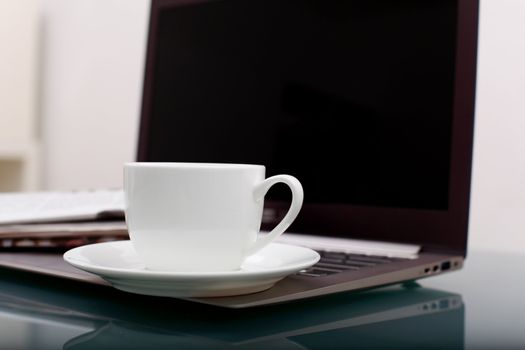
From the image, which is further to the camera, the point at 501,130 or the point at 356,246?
the point at 501,130

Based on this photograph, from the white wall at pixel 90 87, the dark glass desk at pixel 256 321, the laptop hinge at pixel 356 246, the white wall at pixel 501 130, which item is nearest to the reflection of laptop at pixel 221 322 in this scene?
the dark glass desk at pixel 256 321

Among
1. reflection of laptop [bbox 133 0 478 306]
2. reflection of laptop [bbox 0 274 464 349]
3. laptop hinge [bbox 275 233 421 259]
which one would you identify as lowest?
reflection of laptop [bbox 0 274 464 349]

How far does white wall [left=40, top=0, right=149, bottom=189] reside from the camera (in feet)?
4.76

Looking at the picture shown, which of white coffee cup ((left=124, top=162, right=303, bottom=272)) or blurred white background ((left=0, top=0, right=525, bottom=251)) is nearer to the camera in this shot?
white coffee cup ((left=124, top=162, right=303, bottom=272))

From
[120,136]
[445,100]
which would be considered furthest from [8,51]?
[445,100]

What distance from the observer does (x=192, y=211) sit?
1.40ft

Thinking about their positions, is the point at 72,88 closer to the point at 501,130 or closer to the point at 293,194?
the point at 501,130

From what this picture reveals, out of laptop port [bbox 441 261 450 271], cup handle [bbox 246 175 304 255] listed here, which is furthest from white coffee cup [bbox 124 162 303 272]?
laptop port [bbox 441 261 450 271]

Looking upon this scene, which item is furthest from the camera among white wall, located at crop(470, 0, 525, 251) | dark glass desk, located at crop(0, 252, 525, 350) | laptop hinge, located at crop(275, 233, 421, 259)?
white wall, located at crop(470, 0, 525, 251)

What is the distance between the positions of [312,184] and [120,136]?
799 mm

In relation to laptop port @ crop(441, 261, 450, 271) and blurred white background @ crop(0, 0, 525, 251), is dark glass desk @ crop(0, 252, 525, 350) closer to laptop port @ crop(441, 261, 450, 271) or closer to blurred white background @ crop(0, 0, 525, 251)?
laptop port @ crop(441, 261, 450, 271)

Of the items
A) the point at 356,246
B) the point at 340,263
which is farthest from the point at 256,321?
the point at 356,246

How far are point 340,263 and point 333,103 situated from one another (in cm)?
27

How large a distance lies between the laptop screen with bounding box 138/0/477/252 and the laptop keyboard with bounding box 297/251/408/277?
0.10m
